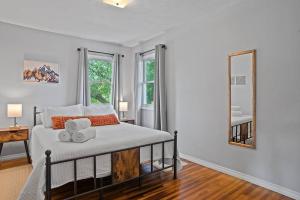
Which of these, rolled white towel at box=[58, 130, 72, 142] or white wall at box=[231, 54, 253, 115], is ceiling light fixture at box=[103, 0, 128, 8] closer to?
white wall at box=[231, 54, 253, 115]

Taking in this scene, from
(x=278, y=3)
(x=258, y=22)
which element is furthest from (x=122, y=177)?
(x=278, y=3)

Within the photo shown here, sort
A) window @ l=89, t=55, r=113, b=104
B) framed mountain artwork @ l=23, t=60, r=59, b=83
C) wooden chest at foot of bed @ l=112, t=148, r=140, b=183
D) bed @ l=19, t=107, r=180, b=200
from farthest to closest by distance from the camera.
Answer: window @ l=89, t=55, r=113, b=104, framed mountain artwork @ l=23, t=60, r=59, b=83, wooden chest at foot of bed @ l=112, t=148, r=140, b=183, bed @ l=19, t=107, r=180, b=200

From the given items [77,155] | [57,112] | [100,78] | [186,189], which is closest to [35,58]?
[57,112]

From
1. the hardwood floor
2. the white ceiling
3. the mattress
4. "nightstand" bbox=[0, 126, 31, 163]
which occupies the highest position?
the white ceiling

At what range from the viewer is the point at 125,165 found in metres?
2.41

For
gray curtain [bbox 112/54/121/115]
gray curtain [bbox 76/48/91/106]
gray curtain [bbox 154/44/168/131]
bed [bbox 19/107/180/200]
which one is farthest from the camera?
gray curtain [bbox 112/54/121/115]

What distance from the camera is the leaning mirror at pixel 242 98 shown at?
8.87 ft

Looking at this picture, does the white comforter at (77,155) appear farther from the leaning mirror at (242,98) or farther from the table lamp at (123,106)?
the table lamp at (123,106)

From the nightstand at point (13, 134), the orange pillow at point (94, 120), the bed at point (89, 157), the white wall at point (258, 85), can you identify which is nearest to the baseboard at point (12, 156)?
the nightstand at point (13, 134)

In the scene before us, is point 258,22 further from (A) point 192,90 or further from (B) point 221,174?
(B) point 221,174

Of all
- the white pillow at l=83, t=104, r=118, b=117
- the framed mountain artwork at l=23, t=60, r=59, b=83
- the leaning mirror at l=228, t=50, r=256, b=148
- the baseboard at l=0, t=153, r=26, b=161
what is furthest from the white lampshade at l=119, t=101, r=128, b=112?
the leaning mirror at l=228, t=50, r=256, b=148

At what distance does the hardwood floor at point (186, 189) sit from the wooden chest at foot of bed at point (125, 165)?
0.75 ft

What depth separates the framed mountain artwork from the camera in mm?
3856

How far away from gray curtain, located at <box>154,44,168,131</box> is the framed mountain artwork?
214cm
